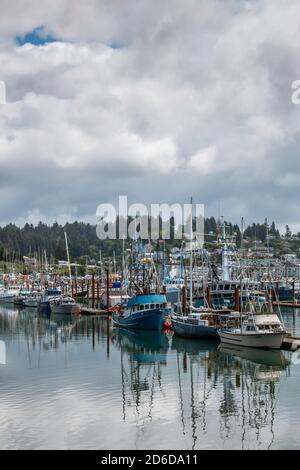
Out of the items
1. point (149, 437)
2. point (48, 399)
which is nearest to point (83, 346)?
point (48, 399)

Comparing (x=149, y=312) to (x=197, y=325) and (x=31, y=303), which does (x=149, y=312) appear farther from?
(x=31, y=303)

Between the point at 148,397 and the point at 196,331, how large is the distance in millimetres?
29099

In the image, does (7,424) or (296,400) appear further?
(296,400)

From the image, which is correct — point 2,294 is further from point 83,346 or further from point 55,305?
point 83,346

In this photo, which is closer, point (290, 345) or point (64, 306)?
point (290, 345)

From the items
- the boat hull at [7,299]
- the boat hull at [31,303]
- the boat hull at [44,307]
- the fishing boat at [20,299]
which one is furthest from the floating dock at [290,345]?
the boat hull at [7,299]

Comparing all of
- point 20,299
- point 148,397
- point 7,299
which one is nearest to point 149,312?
point 148,397

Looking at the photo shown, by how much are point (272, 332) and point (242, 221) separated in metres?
19.5

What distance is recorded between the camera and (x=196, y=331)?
6981 cm

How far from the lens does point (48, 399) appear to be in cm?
4000

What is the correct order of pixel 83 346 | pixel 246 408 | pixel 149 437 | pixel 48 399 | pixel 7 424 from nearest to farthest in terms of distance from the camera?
pixel 149 437, pixel 7 424, pixel 246 408, pixel 48 399, pixel 83 346

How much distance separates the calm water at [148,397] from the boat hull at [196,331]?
119 cm

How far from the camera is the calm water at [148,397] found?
31297 millimetres
